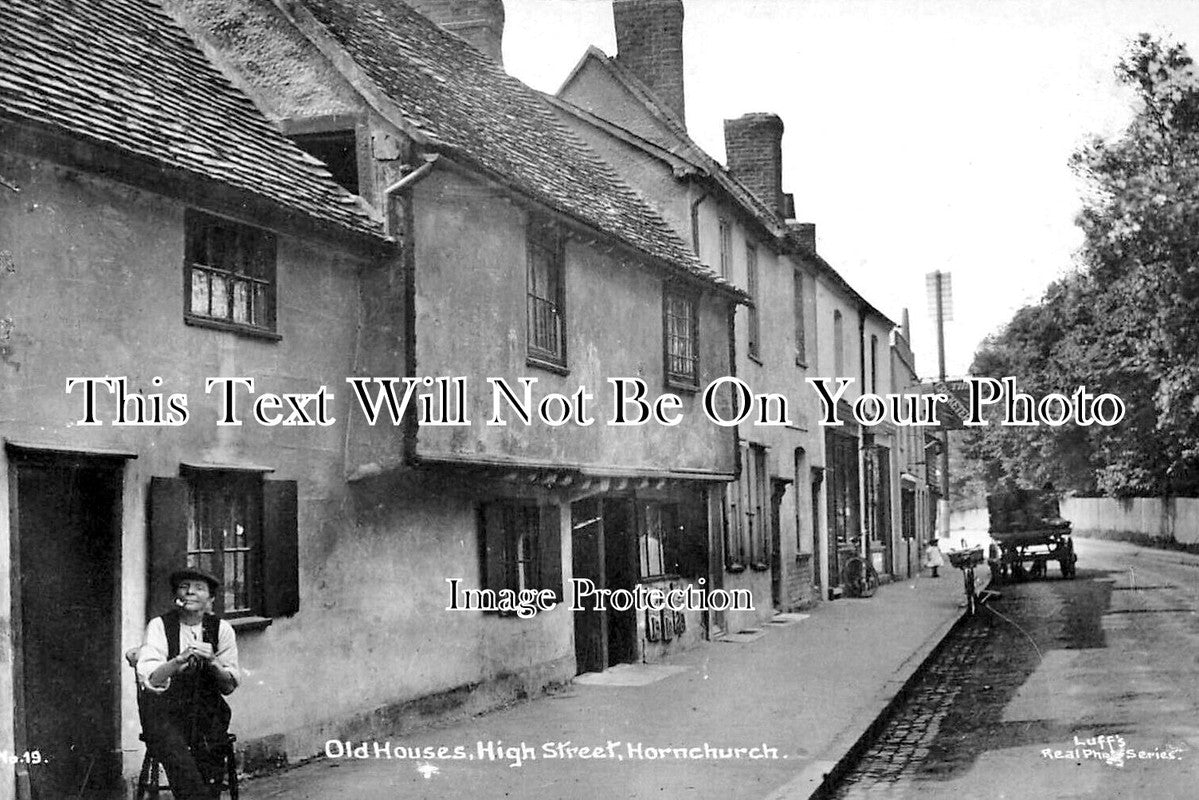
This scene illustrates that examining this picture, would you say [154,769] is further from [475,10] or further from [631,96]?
[631,96]

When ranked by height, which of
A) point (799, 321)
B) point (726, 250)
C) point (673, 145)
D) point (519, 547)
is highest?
point (673, 145)

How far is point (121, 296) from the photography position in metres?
8.53

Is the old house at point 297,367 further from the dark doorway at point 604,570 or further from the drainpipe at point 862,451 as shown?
the drainpipe at point 862,451

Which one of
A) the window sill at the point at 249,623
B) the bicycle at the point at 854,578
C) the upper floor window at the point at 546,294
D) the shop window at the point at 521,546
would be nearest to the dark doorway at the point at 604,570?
the shop window at the point at 521,546

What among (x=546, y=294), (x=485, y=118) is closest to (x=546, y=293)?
(x=546, y=294)

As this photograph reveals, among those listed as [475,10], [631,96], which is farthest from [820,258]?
[475,10]

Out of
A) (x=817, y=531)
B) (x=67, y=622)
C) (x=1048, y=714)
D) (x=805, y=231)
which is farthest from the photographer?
(x=805, y=231)

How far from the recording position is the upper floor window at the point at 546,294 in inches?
535

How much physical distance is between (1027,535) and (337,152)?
74.6 ft

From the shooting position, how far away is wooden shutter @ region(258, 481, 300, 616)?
31.7 feet

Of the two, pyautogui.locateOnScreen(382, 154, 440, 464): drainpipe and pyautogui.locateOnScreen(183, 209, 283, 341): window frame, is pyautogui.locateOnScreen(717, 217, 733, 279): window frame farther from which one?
pyautogui.locateOnScreen(183, 209, 283, 341): window frame

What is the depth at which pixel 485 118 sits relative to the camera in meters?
14.9

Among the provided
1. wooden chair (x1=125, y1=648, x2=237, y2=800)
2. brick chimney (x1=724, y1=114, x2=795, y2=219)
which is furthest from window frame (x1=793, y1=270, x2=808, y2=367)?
wooden chair (x1=125, y1=648, x2=237, y2=800)

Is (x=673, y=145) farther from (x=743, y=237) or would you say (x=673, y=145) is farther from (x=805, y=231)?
(x=805, y=231)
